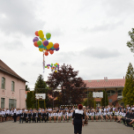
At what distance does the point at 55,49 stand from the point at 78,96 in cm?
1838

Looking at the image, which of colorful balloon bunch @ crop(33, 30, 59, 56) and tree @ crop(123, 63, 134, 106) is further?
tree @ crop(123, 63, 134, 106)

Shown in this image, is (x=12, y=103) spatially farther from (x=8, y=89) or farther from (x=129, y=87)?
(x=129, y=87)

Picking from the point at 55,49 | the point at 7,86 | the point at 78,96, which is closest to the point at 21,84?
the point at 7,86

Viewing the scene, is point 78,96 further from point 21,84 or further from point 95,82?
point 95,82

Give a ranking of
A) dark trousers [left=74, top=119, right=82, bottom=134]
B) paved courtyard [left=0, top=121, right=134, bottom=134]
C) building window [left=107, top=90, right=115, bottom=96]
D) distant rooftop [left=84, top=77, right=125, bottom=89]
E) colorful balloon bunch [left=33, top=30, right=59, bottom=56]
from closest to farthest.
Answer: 1. dark trousers [left=74, top=119, right=82, bottom=134]
2. paved courtyard [left=0, top=121, right=134, bottom=134]
3. colorful balloon bunch [left=33, top=30, right=59, bottom=56]
4. distant rooftop [left=84, top=77, right=125, bottom=89]
5. building window [left=107, top=90, right=115, bottom=96]

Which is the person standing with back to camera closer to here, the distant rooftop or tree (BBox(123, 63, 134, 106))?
tree (BBox(123, 63, 134, 106))

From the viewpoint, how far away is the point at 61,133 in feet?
46.7

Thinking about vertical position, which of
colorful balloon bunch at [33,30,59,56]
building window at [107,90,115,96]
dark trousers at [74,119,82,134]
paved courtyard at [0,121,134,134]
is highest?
colorful balloon bunch at [33,30,59,56]

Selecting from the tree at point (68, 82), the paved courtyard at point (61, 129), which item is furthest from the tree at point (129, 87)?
the paved courtyard at point (61, 129)

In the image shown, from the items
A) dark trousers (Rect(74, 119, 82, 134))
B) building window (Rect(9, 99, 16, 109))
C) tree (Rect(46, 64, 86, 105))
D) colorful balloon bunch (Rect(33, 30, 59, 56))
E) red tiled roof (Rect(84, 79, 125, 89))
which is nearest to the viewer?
dark trousers (Rect(74, 119, 82, 134))

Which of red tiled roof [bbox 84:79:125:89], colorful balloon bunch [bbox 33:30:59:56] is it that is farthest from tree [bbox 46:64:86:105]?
red tiled roof [bbox 84:79:125:89]

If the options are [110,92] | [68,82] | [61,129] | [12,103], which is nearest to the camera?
[61,129]

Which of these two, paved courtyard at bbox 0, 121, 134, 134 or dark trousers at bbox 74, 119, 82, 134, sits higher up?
dark trousers at bbox 74, 119, 82, 134

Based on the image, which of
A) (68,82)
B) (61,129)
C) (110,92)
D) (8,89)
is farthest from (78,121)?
(110,92)
